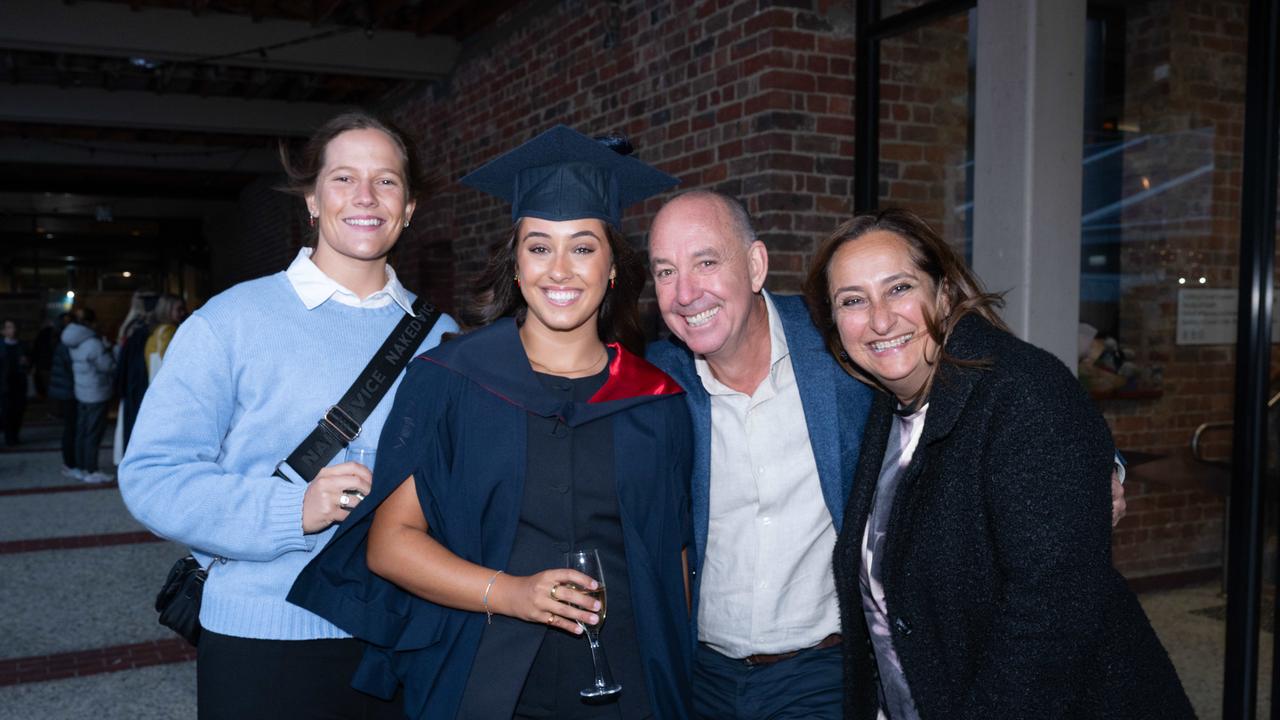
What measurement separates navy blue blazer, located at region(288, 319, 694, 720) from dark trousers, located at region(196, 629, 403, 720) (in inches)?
4.7

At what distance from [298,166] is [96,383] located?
973cm

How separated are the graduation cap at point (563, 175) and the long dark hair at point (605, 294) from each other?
0.24 ft

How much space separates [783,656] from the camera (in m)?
2.41

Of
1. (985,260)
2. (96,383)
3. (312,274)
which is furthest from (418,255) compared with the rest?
(312,274)

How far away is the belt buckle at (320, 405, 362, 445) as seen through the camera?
85.4 inches

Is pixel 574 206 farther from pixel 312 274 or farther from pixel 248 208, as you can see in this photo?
pixel 248 208

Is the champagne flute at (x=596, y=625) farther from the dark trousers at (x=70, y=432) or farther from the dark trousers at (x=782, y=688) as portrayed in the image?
the dark trousers at (x=70, y=432)

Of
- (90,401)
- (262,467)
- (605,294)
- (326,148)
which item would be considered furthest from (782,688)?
(90,401)

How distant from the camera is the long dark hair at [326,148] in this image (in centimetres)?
238

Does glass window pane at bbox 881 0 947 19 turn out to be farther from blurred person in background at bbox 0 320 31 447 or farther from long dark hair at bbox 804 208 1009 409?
blurred person in background at bbox 0 320 31 447

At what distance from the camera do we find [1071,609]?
1731 millimetres

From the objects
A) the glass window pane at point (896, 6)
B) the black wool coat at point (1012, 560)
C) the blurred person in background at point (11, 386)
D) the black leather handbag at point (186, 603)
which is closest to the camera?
the black wool coat at point (1012, 560)

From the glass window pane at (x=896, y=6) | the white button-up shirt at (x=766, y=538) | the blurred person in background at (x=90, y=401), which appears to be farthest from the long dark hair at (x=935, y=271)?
the blurred person in background at (x=90, y=401)

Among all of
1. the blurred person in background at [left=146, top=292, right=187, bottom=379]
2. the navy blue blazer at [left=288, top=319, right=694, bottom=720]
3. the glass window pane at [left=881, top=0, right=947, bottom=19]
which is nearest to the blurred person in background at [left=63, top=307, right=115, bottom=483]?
the blurred person in background at [left=146, top=292, right=187, bottom=379]
